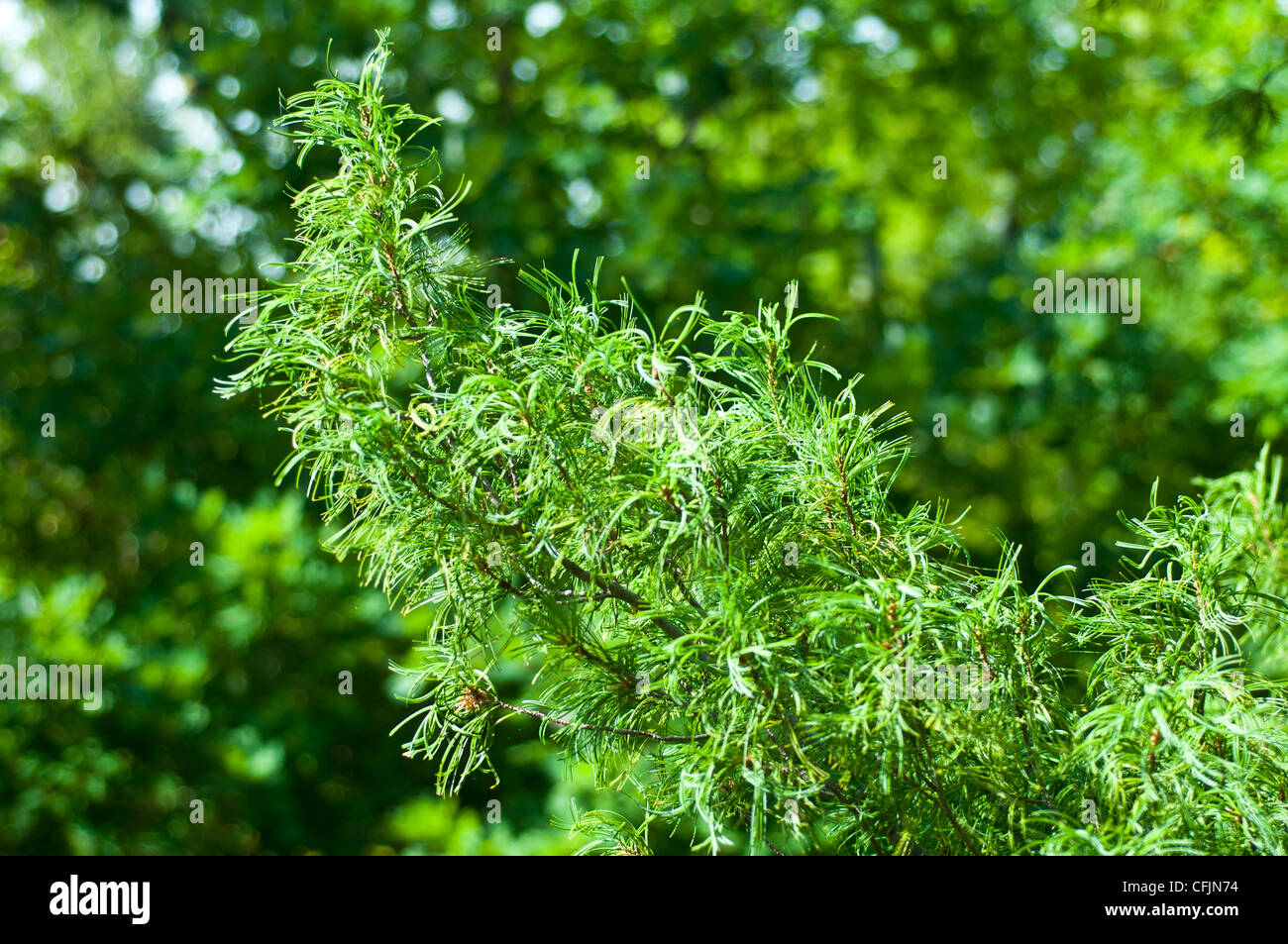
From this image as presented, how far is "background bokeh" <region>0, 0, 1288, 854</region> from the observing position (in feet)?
14.4

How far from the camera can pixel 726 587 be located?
1.08 metres

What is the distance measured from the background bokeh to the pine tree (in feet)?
8.24

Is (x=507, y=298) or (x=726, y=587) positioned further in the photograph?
(x=507, y=298)

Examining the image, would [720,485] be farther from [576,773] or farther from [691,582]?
[576,773]

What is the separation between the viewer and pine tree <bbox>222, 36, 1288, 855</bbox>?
1058mm

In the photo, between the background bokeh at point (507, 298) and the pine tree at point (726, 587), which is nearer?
the pine tree at point (726, 587)

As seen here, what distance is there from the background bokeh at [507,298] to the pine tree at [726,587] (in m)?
2.51

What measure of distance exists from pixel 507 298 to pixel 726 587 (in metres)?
2.95

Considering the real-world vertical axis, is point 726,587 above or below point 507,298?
below

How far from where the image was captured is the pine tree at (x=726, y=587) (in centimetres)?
106

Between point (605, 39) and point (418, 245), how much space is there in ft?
13.3

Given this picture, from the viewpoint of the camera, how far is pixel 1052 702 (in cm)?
120

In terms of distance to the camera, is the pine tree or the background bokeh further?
the background bokeh
